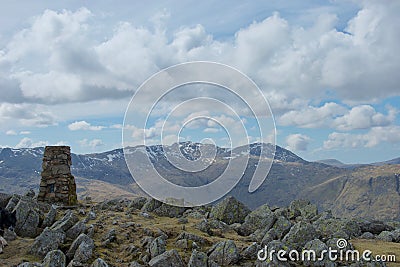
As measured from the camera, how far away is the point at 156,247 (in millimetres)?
18422

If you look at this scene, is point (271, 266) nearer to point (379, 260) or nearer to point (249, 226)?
point (379, 260)

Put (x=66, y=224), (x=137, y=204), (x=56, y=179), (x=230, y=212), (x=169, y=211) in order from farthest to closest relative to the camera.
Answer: (x=137, y=204), (x=56, y=179), (x=169, y=211), (x=230, y=212), (x=66, y=224)

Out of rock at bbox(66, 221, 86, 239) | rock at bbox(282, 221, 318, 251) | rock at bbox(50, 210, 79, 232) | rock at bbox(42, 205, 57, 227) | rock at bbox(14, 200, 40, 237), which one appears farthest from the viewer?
rock at bbox(42, 205, 57, 227)

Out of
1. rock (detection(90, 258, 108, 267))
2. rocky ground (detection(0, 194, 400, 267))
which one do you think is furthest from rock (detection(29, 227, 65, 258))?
rock (detection(90, 258, 108, 267))

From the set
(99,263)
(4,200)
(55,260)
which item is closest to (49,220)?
(4,200)

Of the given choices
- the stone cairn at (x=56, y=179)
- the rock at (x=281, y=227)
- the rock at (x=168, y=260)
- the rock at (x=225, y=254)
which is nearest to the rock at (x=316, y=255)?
the rock at (x=281, y=227)

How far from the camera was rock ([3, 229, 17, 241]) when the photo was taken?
20.4m

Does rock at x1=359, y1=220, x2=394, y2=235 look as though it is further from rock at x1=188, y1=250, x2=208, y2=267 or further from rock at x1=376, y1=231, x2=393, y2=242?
rock at x1=188, y1=250, x2=208, y2=267

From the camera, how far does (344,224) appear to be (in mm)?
24188

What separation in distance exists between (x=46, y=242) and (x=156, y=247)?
5.71 m

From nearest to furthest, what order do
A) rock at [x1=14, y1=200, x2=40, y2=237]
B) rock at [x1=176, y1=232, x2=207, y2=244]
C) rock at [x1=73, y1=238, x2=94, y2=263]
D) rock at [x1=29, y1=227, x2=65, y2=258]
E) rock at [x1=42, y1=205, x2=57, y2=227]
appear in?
rock at [x1=73, y1=238, x2=94, y2=263] → rock at [x1=29, y1=227, x2=65, y2=258] → rock at [x1=176, y1=232, x2=207, y2=244] → rock at [x1=14, y1=200, x2=40, y2=237] → rock at [x1=42, y1=205, x2=57, y2=227]

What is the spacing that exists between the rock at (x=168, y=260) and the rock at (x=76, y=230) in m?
5.68

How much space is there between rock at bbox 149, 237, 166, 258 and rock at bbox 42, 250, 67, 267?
402 cm

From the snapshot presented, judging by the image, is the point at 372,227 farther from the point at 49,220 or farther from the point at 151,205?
the point at 49,220
